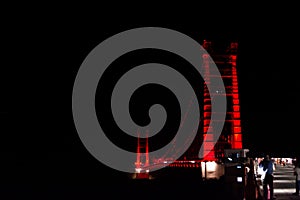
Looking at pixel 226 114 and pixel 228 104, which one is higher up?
pixel 228 104

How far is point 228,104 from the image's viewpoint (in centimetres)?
5234

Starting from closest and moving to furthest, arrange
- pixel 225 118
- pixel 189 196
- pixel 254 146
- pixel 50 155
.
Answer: pixel 189 196 → pixel 50 155 → pixel 225 118 → pixel 254 146

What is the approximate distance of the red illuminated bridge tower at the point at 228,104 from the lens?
47.5 m

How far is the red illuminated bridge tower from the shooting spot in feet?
156

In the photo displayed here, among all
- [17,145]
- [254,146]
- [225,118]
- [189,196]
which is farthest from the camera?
[254,146]

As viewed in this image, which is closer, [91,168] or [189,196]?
[189,196]

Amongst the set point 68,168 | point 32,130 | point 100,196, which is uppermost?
point 32,130

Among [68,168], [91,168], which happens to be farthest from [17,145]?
[91,168]

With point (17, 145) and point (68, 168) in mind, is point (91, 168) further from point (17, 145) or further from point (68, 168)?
point (17, 145)

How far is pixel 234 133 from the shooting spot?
161 feet

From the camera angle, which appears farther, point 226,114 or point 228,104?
point 228,104

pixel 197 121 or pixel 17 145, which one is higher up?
pixel 197 121

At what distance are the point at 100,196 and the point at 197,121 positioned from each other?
4182 cm

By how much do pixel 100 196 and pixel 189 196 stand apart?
2.25m
